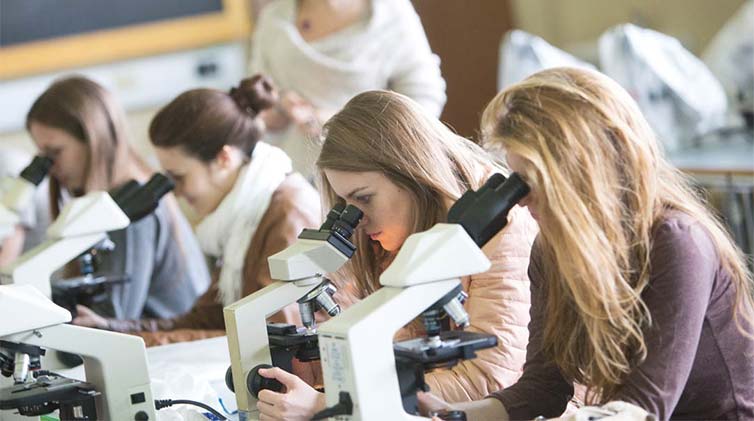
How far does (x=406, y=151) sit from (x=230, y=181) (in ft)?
3.08

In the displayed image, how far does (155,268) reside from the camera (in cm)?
321

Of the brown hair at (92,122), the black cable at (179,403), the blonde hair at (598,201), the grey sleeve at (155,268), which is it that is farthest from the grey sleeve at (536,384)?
the brown hair at (92,122)

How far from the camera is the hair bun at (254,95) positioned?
2764 mm

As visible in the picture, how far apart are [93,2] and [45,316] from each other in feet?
11.3

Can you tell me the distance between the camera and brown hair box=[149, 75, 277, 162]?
2.74m

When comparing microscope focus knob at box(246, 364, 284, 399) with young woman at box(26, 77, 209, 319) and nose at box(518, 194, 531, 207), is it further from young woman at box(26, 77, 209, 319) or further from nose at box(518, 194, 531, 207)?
young woman at box(26, 77, 209, 319)

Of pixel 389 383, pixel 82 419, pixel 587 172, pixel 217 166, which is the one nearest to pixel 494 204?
pixel 587 172

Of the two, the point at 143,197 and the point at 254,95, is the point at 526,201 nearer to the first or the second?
the point at 143,197

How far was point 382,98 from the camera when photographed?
1985 millimetres

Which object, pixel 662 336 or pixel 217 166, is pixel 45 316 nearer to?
pixel 662 336

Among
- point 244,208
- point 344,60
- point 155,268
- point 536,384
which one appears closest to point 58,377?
point 536,384

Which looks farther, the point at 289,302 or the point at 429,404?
the point at 289,302

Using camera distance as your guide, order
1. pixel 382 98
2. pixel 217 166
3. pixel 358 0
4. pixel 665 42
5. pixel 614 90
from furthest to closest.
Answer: pixel 665 42
pixel 358 0
pixel 217 166
pixel 382 98
pixel 614 90

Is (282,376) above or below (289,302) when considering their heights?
below
